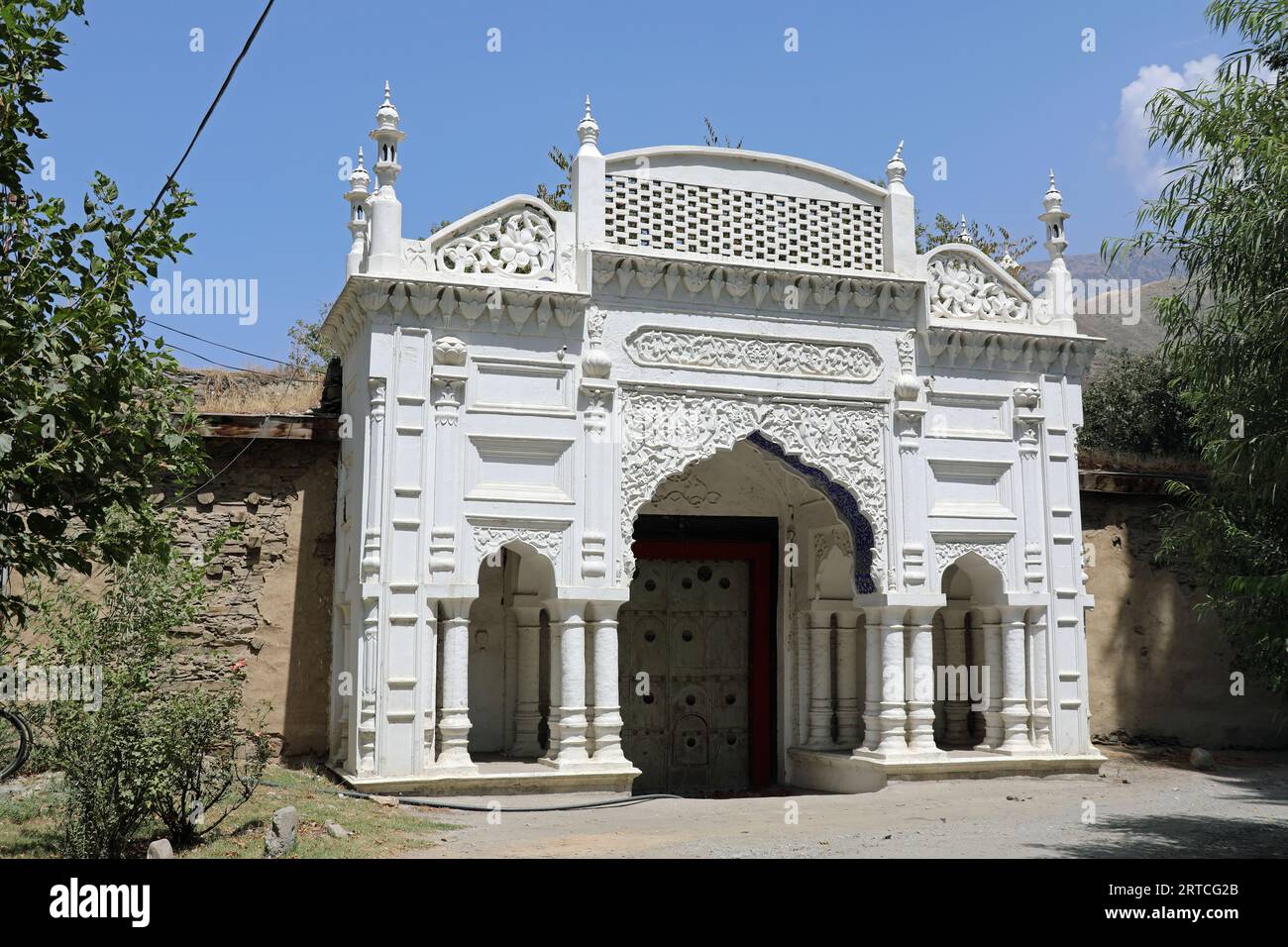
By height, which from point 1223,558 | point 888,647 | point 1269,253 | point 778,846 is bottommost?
point 778,846

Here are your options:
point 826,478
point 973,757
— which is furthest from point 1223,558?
point 826,478

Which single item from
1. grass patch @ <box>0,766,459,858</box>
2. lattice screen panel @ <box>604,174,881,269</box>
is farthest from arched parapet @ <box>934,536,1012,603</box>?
grass patch @ <box>0,766,459,858</box>

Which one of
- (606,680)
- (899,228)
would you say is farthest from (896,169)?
(606,680)

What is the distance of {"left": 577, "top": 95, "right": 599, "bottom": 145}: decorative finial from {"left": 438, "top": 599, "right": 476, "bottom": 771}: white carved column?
4425 mm

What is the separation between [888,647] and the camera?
480 inches

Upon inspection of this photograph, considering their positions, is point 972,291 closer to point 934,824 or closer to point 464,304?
point 464,304

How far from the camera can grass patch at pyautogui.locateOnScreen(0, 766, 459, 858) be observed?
7574mm

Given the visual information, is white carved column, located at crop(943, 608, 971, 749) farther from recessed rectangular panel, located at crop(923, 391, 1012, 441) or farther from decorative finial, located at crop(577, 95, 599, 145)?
decorative finial, located at crop(577, 95, 599, 145)

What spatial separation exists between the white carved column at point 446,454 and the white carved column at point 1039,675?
19.5ft

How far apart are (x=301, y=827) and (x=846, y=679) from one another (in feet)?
22.8

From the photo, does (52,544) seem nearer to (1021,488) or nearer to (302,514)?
(302,514)

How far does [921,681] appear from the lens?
1226 cm

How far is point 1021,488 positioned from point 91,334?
9.48 meters

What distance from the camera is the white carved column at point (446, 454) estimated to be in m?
10.7
